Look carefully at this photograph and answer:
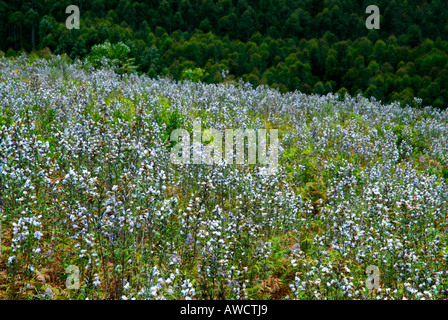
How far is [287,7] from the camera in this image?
39.8 metres

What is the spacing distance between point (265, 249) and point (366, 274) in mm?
1299

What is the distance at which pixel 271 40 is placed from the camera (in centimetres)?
3419

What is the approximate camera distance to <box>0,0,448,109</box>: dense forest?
27.9 metres

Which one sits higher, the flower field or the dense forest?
the dense forest

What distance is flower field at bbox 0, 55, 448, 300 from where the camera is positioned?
152 inches

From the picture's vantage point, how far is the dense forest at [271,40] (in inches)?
1099

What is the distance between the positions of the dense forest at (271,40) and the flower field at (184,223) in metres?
15.6

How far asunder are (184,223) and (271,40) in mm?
32282

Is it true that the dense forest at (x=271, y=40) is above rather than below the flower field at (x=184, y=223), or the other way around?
above

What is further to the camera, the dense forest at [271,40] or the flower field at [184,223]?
the dense forest at [271,40]

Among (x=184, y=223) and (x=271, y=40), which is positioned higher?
(x=271, y=40)

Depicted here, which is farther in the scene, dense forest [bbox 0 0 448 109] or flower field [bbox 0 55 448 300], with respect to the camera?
dense forest [bbox 0 0 448 109]

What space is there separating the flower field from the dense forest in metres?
15.6
